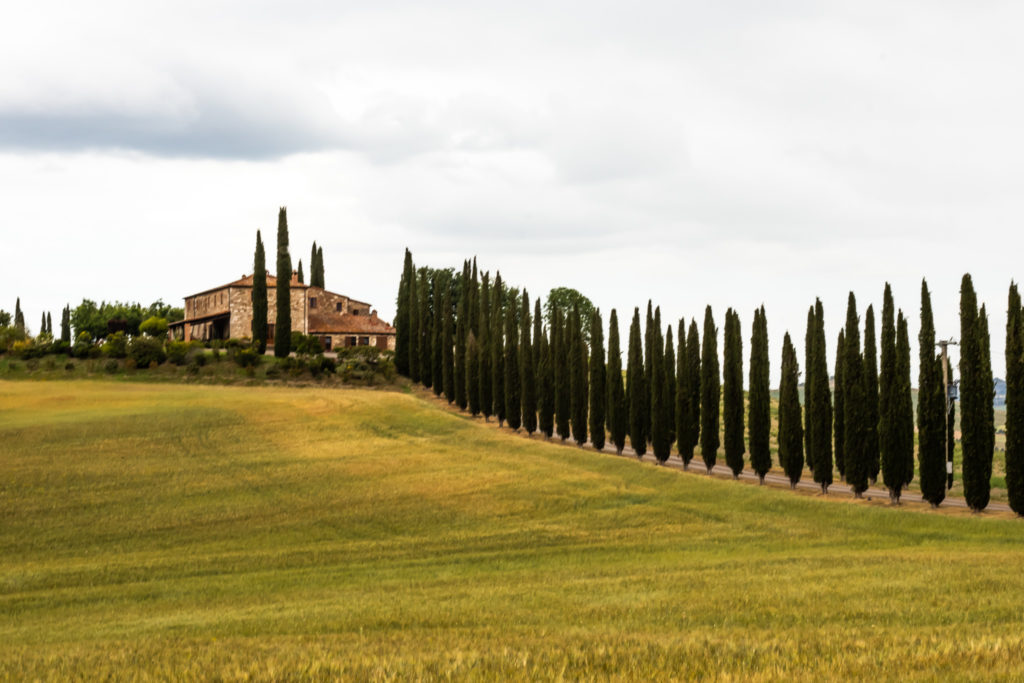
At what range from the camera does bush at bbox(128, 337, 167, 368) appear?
75.4 metres

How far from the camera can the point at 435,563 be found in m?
28.8

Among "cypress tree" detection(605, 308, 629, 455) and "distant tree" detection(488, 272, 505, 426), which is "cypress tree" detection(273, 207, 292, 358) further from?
"cypress tree" detection(605, 308, 629, 455)

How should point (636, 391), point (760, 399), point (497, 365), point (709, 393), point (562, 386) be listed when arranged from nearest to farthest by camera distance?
point (760, 399) < point (709, 393) < point (636, 391) < point (562, 386) < point (497, 365)

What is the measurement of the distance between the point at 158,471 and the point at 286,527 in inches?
401

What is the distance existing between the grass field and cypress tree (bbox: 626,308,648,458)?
9513 mm

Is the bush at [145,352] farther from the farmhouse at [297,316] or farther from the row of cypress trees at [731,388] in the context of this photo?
the row of cypress trees at [731,388]

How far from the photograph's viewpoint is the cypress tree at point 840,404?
46312mm

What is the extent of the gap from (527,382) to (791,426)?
2288 cm

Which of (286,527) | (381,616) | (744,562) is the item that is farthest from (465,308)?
(381,616)

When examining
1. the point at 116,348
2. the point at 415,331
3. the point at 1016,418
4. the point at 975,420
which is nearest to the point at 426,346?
the point at 415,331

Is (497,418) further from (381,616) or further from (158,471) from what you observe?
(381,616)

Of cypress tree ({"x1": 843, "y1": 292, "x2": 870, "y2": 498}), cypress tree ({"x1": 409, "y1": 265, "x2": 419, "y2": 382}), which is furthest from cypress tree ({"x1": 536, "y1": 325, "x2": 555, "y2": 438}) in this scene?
cypress tree ({"x1": 843, "y1": 292, "x2": 870, "y2": 498})

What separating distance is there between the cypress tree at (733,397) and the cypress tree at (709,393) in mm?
906

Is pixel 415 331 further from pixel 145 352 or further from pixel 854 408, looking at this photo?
pixel 854 408
